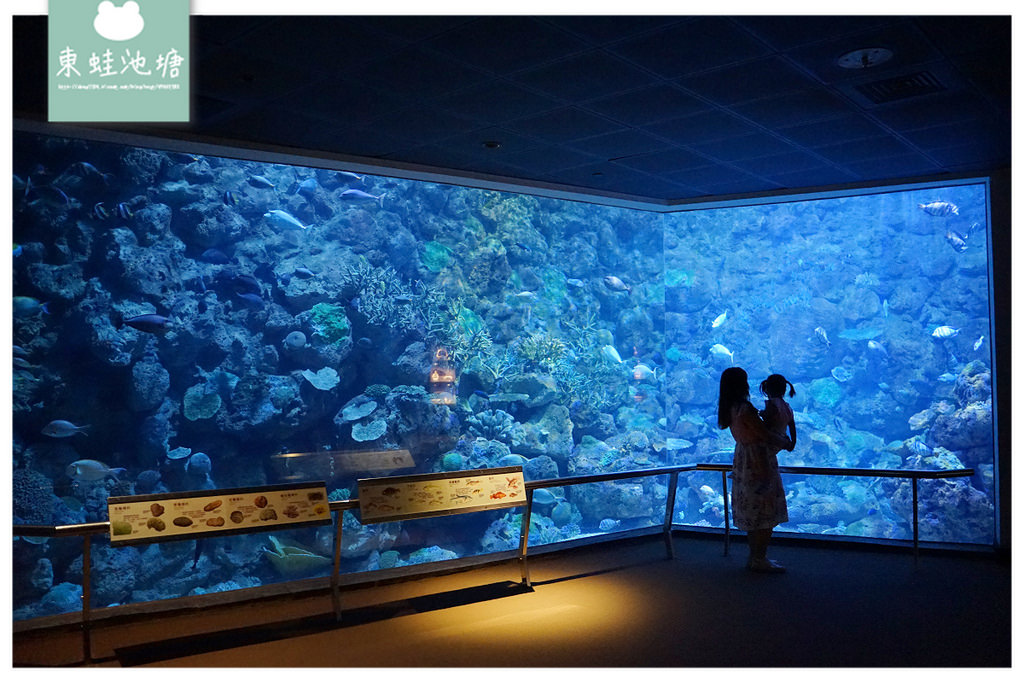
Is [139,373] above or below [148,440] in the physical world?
above

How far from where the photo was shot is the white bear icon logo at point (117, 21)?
2.99 meters

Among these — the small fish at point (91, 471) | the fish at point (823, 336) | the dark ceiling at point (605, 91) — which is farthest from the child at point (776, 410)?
the fish at point (823, 336)

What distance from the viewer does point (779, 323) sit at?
1606cm

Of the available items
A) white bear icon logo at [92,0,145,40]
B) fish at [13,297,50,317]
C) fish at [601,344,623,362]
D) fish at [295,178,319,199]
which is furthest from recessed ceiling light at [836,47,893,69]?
fish at [601,344,623,362]

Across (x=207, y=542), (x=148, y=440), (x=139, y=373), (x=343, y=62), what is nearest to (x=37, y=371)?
(x=139, y=373)

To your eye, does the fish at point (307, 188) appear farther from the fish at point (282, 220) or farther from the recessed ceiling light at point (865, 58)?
the recessed ceiling light at point (865, 58)

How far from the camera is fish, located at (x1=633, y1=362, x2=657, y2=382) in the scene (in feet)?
Answer: 35.3

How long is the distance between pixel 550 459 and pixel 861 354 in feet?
31.3

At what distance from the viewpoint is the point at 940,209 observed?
12023mm

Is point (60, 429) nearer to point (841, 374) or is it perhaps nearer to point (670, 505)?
point (670, 505)

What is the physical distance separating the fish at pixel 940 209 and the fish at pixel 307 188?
33.9ft

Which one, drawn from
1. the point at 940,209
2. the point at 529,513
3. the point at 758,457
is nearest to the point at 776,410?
the point at 758,457

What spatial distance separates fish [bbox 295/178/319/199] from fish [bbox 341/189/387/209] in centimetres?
42

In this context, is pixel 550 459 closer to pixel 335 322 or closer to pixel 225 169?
pixel 335 322
